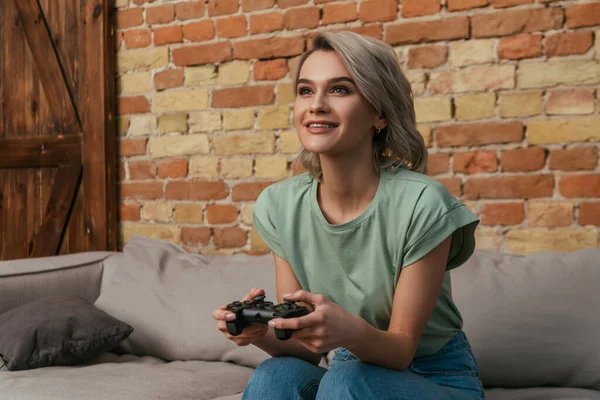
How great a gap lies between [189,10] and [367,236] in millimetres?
1861

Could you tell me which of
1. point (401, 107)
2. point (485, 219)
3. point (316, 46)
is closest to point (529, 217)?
point (485, 219)

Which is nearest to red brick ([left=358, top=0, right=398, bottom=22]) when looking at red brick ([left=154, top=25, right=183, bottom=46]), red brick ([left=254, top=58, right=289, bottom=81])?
red brick ([left=254, top=58, right=289, bottom=81])

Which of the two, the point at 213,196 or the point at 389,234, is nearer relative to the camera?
the point at 389,234

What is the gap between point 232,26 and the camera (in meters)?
3.06

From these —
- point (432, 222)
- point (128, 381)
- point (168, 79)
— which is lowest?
point (128, 381)

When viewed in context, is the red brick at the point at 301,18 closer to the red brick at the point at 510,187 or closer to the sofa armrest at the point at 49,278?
the red brick at the point at 510,187

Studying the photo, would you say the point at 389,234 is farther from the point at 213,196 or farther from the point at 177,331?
the point at 213,196

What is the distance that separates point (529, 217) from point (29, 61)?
2446 mm

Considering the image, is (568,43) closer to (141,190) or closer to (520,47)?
(520,47)

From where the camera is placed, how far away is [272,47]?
9.75 feet

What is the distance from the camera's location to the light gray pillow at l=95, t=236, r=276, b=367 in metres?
2.43

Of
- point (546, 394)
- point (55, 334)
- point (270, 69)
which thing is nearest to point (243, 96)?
point (270, 69)

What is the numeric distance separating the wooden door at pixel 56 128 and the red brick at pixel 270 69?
29.8 inches

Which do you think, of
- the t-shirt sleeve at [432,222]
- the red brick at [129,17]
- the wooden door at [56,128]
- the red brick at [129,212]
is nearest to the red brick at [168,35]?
the red brick at [129,17]
